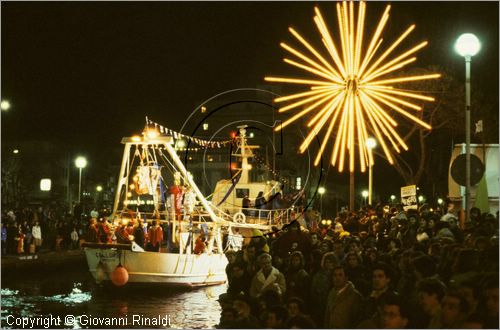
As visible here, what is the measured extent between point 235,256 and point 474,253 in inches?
A: 252

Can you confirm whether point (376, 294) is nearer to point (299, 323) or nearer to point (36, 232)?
point (299, 323)

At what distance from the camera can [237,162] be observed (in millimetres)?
36812

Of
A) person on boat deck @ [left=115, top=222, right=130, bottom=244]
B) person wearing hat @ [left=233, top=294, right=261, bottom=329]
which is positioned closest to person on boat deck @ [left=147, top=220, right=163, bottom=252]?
person on boat deck @ [left=115, top=222, right=130, bottom=244]

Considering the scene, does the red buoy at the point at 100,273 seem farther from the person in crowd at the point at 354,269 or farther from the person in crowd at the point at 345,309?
the person in crowd at the point at 345,309

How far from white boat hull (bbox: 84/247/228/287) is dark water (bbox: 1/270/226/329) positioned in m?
0.40

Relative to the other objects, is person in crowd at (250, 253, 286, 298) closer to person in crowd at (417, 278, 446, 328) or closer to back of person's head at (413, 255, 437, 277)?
back of person's head at (413, 255, 437, 277)

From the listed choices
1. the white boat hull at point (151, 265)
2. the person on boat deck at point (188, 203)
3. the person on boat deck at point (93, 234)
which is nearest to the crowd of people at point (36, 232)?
the person on boat deck at point (93, 234)

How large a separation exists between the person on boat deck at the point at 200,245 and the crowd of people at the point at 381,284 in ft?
35.9

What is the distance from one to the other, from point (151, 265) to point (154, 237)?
1075mm

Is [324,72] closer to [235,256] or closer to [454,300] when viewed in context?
[235,256]

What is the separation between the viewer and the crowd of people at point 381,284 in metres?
7.66

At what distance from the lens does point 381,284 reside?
9.05 m

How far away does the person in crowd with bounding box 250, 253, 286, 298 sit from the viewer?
12.0 meters

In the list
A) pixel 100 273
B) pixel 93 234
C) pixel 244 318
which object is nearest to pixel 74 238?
pixel 93 234
